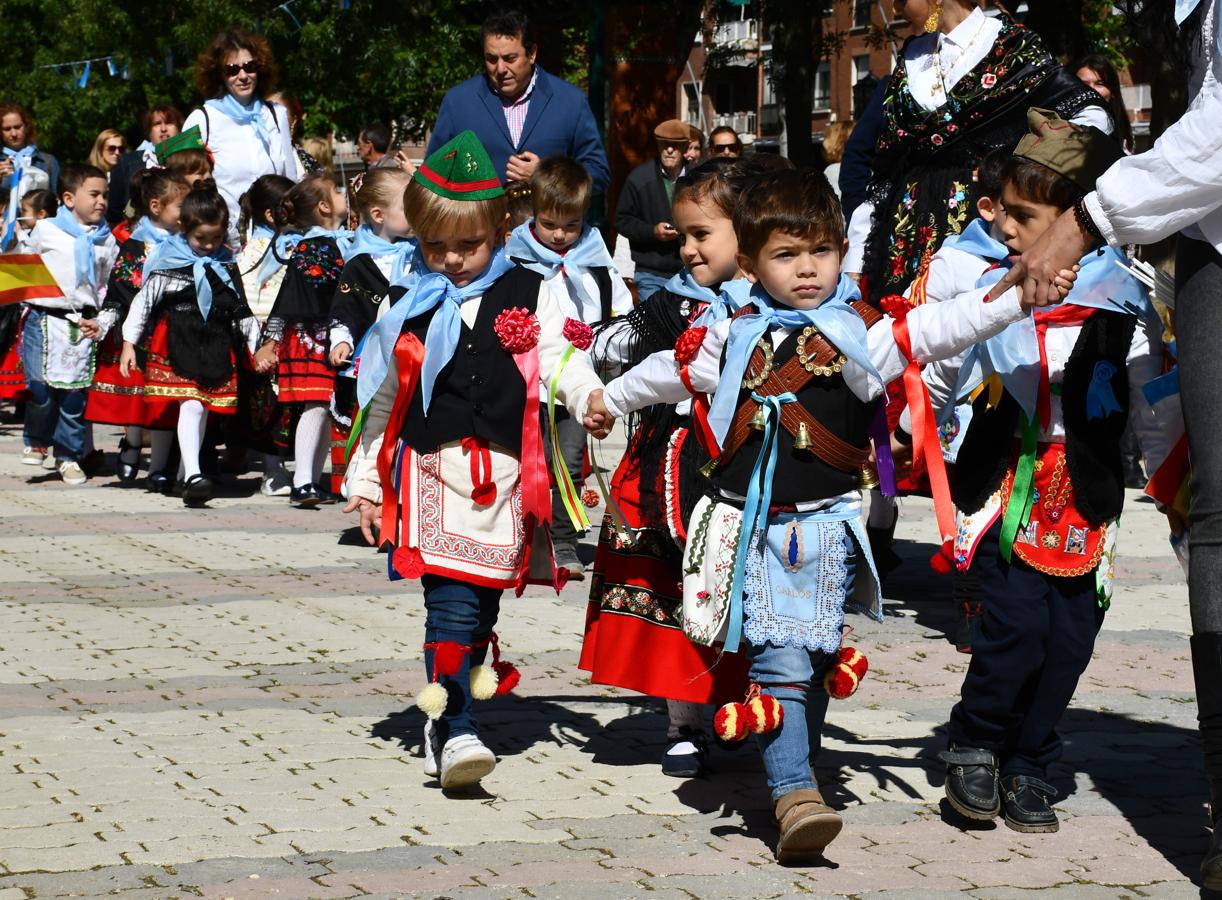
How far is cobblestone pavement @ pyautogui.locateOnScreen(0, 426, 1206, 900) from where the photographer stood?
425 centimetres

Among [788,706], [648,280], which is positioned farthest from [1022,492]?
[648,280]

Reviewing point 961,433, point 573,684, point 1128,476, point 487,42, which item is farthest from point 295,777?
point 1128,476

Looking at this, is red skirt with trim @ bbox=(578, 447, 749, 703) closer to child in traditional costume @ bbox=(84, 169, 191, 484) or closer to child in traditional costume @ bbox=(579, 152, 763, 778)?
child in traditional costume @ bbox=(579, 152, 763, 778)

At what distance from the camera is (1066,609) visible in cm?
470

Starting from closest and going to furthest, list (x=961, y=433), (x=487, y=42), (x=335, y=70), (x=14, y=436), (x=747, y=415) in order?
1. (x=747, y=415)
2. (x=961, y=433)
3. (x=487, y=42)
4. (x=14, y=436)
5. (x=335, y=70)

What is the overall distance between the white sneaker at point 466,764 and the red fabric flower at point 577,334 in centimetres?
116

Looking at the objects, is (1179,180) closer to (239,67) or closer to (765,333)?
(765,333)

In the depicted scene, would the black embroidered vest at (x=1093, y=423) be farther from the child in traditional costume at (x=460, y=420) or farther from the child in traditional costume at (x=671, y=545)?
the child in traditional costume at (x=460, y=420)

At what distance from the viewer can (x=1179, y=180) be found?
398 centimetres

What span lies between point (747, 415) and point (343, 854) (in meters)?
1.44

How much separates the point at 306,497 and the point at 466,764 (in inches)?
240

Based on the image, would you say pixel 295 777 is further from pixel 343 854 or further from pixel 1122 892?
pixel 1122 892

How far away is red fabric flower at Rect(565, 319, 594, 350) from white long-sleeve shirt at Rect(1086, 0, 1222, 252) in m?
1.60

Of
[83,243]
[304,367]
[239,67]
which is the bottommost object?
[304,367]
